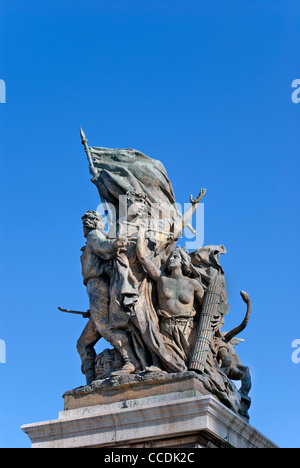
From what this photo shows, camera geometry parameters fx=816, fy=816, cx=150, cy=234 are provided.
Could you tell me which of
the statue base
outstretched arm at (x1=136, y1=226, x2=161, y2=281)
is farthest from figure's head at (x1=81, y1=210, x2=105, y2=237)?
the statue base

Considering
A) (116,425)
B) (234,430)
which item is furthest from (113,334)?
(234,430)

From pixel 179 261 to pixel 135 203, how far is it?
1.35m

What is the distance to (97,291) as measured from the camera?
43.3 feet

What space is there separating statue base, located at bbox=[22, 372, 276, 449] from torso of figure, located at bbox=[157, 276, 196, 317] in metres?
1.19

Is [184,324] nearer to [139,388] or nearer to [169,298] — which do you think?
[169,298]

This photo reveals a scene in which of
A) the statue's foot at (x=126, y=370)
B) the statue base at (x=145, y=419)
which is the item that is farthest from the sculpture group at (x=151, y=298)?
the statue base at (x=145, y=419)

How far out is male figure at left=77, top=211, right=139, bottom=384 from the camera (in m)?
12.8

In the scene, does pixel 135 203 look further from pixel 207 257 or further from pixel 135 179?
pixel 207 257

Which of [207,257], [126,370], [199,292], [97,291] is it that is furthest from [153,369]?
[207,257]

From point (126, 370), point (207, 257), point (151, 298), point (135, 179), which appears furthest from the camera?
point (135, 179)

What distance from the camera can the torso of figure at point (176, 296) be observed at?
12.7m

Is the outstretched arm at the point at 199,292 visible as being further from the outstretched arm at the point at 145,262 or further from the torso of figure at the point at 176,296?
the outstretched arm at the point at 145,262

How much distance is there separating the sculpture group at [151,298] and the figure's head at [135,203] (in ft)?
0.05
